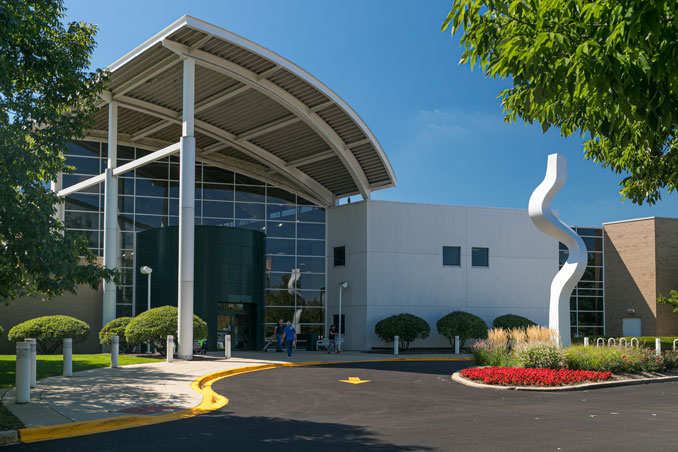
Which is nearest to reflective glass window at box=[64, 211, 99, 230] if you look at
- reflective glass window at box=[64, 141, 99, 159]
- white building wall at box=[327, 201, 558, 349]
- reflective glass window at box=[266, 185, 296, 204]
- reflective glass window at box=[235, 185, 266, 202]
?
reflective glass window at box=[64, 141, 99, 159]

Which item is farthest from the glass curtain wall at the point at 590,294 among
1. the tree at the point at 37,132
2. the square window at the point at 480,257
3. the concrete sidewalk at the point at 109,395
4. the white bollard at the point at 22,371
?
the white bollard at the point at 22,371

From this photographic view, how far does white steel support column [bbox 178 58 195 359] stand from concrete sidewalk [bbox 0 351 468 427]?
160 inches

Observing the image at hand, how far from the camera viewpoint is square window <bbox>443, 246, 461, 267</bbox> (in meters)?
34.6

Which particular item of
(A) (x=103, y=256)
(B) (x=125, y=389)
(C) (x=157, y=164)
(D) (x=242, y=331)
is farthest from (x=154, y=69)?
(B) (x=125, y=389)

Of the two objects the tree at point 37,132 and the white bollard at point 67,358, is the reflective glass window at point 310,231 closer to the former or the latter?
the white bollard at point 67,358

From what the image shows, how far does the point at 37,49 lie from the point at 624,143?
10985 millimetres

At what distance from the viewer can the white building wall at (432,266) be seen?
110ft

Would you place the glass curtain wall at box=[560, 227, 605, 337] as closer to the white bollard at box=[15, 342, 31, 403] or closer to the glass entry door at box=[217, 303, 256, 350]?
the glass entry door at box=[217, 303, 256, 350]

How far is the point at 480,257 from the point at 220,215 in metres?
14.3

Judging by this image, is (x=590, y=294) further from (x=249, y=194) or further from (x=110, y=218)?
(x=110, y=218)

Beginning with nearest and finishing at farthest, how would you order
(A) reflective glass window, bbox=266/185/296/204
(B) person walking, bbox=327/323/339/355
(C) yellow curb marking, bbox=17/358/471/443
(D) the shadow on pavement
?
(D) the shadow on pavement
(C) yellow curb marking, bbox=17/358/471/443
(B) person walking, bbox=327/323/339/355
(A) reflective glass window, bbox=266/185/296/204

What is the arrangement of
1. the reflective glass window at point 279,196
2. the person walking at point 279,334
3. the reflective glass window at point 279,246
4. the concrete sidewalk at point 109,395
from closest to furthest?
1. the concrete sidewalk at point 109,395
2. the person walking at point 279,334
3. the reflective glass window at point 279,246
4. the reflective glass window at point 279,196

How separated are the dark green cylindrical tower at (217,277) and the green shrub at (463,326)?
9.21 meters

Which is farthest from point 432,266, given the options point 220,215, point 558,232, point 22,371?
point 22,371
